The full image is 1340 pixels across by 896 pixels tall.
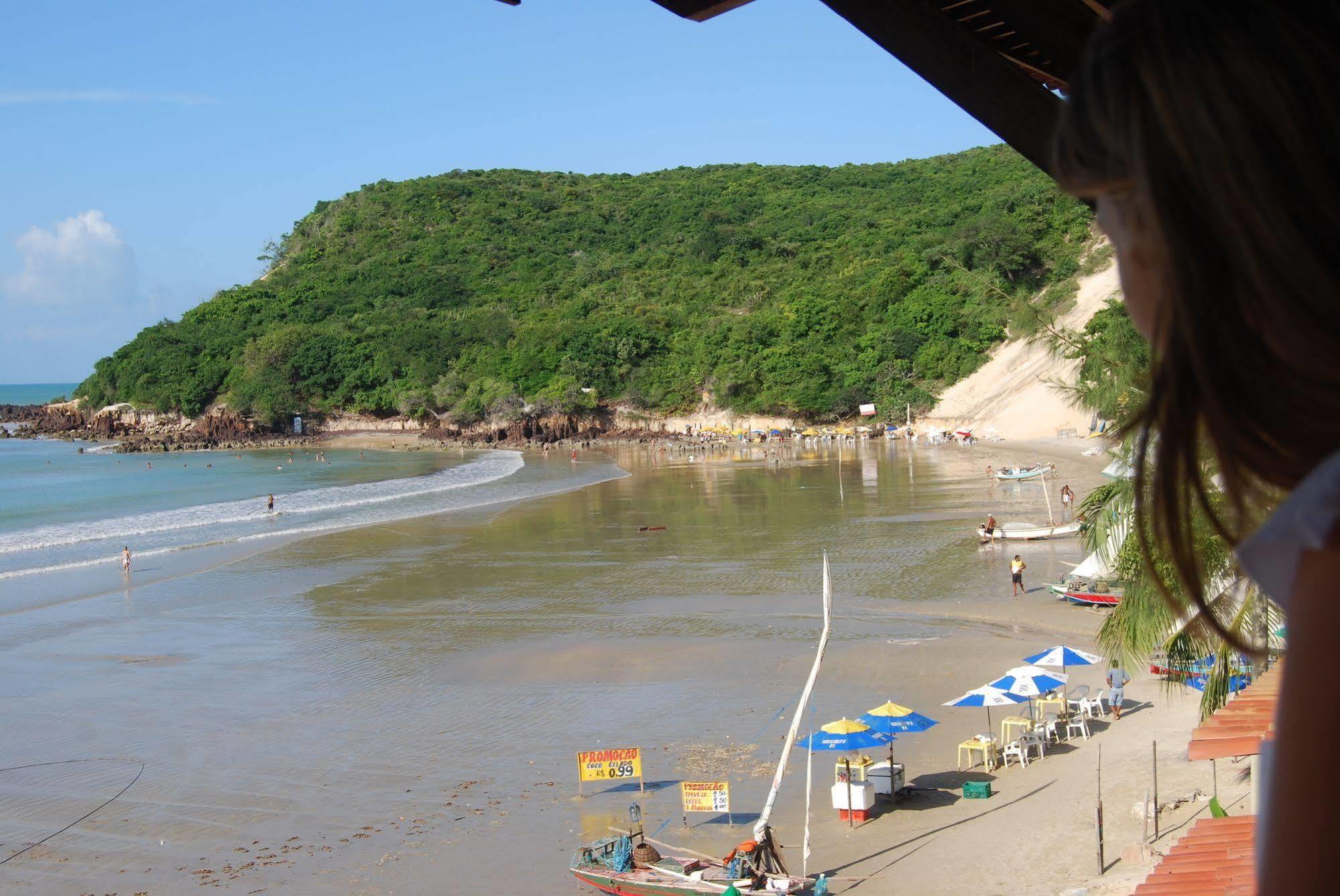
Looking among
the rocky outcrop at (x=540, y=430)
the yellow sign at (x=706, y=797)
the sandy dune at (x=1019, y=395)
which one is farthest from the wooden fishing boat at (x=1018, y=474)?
the rocky outcrop at (x=540, y=430)

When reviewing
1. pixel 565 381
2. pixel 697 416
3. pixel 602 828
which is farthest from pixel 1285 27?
pixel 565 381

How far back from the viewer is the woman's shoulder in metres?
0.64

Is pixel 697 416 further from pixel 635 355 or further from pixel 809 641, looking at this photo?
pixel 809 641

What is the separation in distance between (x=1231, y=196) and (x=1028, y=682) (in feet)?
43.3

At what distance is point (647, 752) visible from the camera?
536 inches

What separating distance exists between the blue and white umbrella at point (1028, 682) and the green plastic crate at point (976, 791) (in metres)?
1.34

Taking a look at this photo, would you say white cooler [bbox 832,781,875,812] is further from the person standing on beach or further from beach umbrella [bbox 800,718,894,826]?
the person standing on beach

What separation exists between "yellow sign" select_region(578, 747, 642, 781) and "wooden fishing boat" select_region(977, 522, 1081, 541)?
646 inches

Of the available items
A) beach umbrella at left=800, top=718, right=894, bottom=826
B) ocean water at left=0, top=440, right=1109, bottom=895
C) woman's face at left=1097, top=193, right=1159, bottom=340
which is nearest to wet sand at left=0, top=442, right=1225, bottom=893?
ocean water at left=0, top=440, right=1109, bottom=895

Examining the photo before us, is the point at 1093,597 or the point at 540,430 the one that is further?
the point at 540,430

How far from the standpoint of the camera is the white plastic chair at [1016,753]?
42.6ft

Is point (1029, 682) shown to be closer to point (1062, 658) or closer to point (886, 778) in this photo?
point (1062, 658)

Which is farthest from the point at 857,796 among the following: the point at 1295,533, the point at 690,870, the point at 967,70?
the point at 1295,533

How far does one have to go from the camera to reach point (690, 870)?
10.3 m
